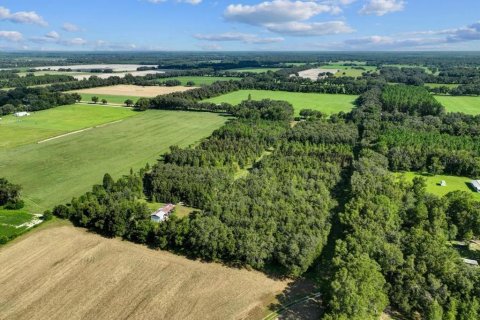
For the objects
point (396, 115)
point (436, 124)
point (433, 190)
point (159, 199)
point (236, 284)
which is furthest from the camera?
point (396, 115)

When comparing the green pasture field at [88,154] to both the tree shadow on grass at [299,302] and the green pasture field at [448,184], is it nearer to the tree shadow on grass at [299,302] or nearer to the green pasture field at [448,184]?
the tree shadow on grass at [299,302]

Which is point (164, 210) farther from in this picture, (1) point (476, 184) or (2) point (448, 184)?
(1) point (476, 184)

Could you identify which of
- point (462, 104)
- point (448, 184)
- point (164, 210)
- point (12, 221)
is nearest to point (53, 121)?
point (12, 221)

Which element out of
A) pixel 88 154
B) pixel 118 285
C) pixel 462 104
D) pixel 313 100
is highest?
pixel 313 100

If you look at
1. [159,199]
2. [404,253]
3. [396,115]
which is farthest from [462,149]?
[159,199]

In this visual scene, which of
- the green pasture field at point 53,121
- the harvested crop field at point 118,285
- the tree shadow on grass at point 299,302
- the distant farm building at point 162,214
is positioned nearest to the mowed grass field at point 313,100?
the green pasture field at point 53,121

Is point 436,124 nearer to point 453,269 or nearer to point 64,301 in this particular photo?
point 453,269

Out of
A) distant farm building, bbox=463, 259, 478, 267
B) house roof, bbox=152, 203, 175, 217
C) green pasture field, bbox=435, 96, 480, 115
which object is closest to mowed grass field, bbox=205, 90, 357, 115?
green pasture field, bbox=435, 96, 480, 115
